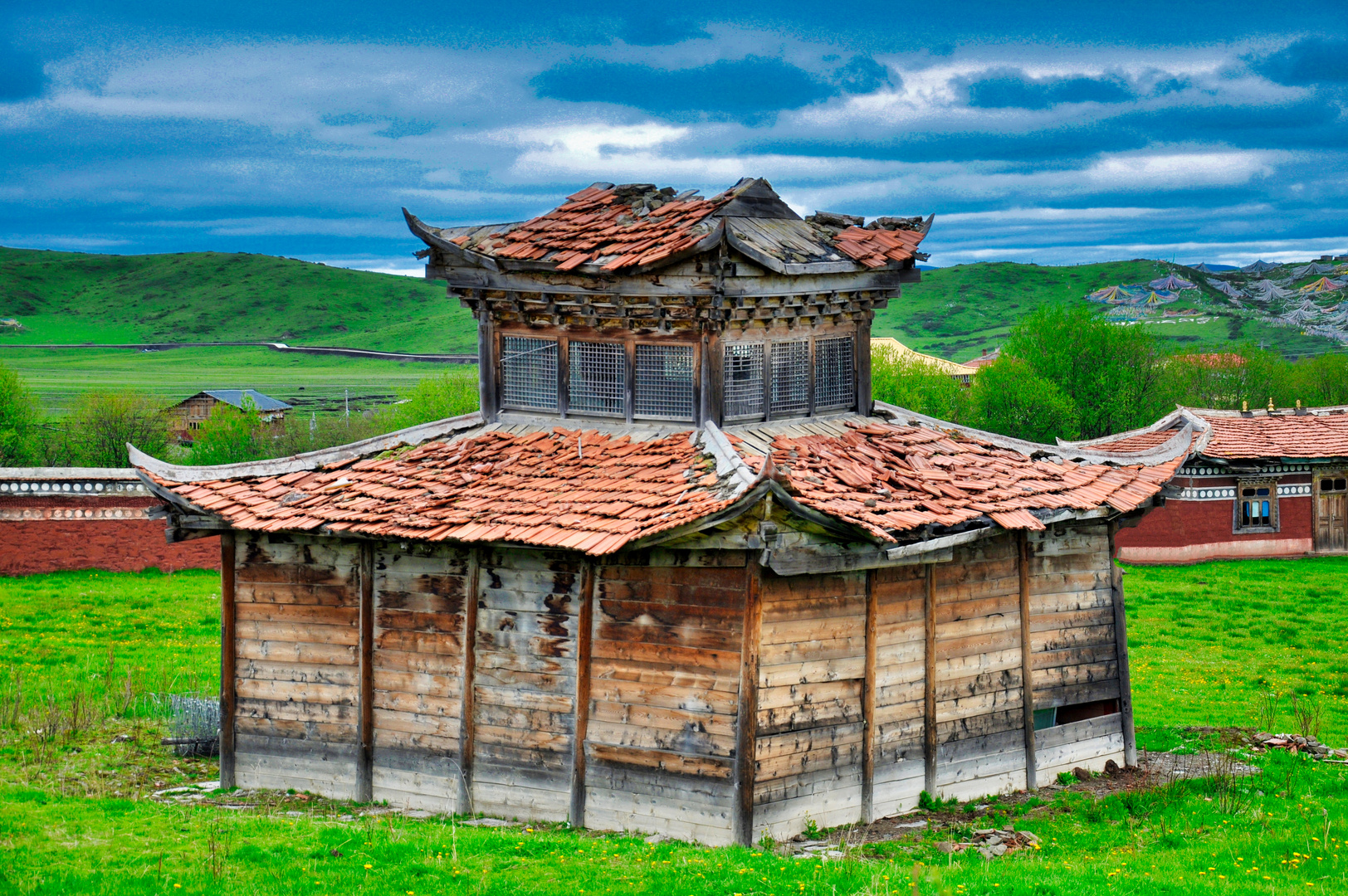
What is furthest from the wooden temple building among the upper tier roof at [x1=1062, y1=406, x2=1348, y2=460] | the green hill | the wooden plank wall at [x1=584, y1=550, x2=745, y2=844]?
the green hill

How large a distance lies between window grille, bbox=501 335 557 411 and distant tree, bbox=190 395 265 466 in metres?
42.3

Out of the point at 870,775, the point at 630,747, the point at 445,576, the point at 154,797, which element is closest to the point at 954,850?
the point at 870,775

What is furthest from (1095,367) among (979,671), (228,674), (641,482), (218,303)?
(218,303)

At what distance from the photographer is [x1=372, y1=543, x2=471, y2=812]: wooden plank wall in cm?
1395

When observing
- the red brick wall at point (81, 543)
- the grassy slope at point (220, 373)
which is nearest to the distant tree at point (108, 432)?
the red brick wall at point (81, 543)

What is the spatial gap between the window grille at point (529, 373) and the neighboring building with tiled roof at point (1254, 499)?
1152 inches

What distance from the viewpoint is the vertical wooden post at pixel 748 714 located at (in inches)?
488

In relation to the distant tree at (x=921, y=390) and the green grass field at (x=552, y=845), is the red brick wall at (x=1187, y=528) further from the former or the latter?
the distant tree at (x=921, y=390)

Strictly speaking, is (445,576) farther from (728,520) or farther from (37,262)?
(37,262)

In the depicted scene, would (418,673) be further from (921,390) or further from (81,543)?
(921,390)

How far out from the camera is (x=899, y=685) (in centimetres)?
1380

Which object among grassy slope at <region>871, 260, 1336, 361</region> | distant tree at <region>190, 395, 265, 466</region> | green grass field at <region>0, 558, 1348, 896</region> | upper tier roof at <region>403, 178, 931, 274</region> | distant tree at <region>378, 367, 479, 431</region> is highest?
grassy slope at <region>871, 260, 1336, 361</region>

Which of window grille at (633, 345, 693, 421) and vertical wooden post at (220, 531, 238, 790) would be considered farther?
window grille at (633, 345, 693, 421)

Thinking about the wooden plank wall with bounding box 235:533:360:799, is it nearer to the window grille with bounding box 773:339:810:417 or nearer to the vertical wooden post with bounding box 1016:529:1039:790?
the window grille with bounding box 773:339:810:417
